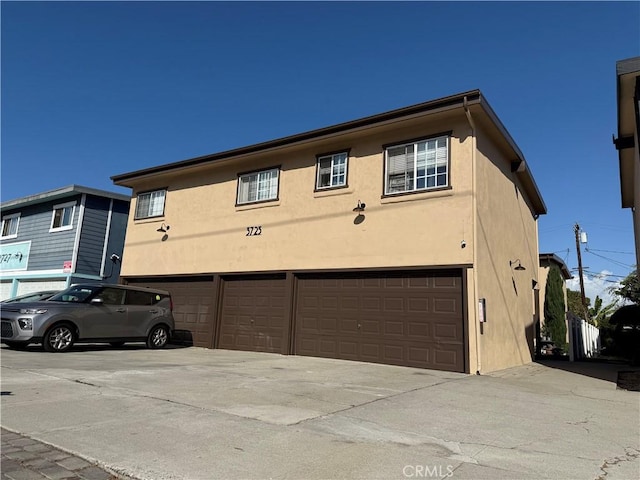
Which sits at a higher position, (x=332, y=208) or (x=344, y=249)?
(x=332, y=208)

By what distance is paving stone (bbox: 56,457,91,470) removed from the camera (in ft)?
11.4

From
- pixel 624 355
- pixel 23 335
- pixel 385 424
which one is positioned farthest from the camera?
pixel 624 355

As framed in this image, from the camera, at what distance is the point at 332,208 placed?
12.5 meters

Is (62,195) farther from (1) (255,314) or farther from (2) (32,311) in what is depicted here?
(1) (255,314)

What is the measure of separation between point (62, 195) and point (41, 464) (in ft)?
65.5

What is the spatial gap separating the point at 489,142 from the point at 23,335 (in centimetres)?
1221

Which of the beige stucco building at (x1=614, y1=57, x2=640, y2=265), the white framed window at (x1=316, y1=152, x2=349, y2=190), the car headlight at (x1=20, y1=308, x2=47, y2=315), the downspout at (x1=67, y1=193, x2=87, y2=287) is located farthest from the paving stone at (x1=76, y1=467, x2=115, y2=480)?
the downspout at (x1=67, y1=193, x2=87, y2=287)

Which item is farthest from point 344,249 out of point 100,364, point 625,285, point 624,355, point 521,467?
point 625,285

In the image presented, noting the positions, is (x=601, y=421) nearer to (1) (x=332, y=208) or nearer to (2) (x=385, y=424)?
(2) (x=385, y=424)

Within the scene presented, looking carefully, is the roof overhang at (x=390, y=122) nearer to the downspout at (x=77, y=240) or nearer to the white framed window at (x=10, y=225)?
the downspout at (x=77, y=240)

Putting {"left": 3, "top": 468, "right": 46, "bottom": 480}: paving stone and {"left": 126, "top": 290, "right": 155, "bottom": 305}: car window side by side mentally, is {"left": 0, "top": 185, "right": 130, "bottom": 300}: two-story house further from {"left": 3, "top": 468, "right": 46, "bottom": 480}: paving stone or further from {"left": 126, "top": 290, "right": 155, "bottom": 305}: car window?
{"left": 3, "top": 468, "right": 46, "bottom": 480}: paving stone

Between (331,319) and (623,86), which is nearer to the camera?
(623,86)

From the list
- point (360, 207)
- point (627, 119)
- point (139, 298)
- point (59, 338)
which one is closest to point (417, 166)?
point (360, 207)
